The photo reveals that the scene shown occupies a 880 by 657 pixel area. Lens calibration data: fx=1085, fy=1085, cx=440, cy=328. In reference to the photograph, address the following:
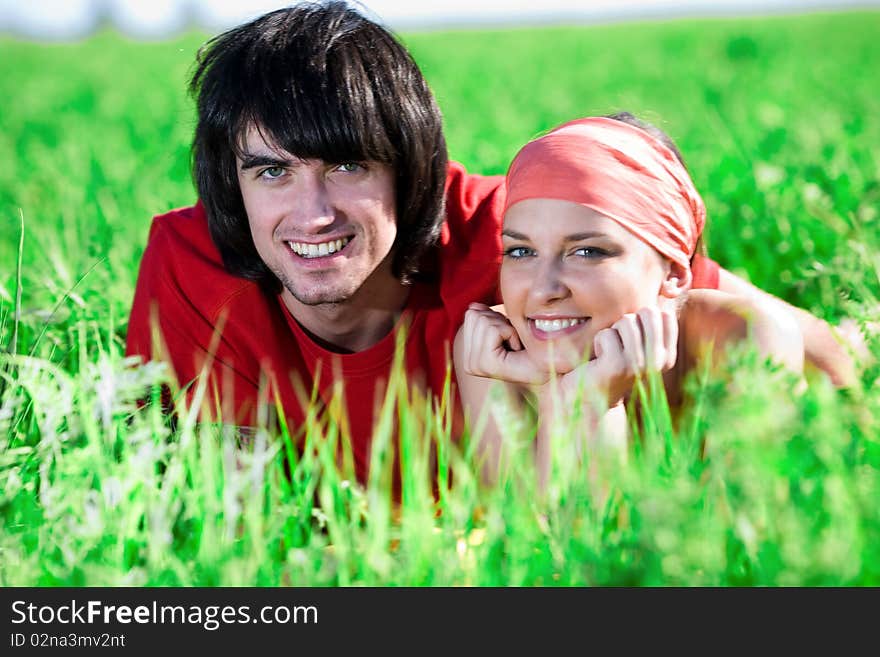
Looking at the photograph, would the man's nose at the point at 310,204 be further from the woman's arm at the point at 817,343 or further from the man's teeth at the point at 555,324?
the woman's arm at the point at 817,343

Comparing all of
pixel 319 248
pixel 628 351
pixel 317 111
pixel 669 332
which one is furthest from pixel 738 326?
pixel 317 111

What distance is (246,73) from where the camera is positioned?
282cm

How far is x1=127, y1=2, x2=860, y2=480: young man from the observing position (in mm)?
2756

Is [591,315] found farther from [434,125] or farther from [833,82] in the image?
[833,82]

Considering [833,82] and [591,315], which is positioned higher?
[833,82]

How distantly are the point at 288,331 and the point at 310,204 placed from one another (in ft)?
1.69

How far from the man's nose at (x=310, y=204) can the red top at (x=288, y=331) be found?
0.41 metres

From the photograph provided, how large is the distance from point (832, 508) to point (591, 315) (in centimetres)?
87

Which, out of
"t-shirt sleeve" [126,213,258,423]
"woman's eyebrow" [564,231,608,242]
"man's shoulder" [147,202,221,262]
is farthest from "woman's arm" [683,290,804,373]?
"man's shoulder" [147,202,221,262]

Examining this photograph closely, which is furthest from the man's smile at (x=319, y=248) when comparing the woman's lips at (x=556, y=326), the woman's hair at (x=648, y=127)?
the woman's hair at (x=648, y=127)

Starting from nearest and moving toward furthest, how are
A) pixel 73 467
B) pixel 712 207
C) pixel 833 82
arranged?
1. pixel 73 467
2. pixel 712 207
3. pixel 833 82

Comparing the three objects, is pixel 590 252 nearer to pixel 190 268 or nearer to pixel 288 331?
pixel 288 331

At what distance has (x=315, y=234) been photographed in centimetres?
272
